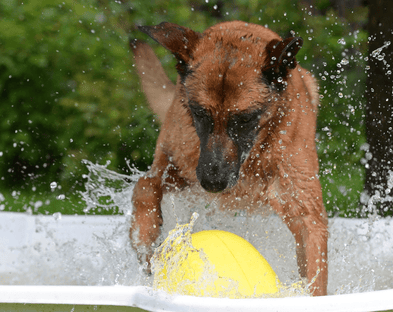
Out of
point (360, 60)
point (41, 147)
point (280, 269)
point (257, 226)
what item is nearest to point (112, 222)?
point (257, 226)

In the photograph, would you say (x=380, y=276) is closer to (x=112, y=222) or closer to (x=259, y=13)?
(x=112, y=222)

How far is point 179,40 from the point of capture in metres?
2.53

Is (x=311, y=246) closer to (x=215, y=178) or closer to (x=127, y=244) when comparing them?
(x=215, y=178)

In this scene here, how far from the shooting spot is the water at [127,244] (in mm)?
2900

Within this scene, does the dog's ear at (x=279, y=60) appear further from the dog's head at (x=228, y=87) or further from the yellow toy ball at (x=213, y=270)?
the yellow toy ball at (x=213, y=270)

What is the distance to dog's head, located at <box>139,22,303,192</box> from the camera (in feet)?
7.56

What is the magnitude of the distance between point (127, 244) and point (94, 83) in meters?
3.37

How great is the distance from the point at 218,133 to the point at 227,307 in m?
1.12

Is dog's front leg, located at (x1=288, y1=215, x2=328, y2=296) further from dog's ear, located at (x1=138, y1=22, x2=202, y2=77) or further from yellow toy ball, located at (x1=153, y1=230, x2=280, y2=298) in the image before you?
dog's ear, located at (x1=138, y1=22, x2=202, y2=77)

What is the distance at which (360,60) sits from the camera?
6031mm

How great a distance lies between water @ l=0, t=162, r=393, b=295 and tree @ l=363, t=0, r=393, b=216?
1.07 metres

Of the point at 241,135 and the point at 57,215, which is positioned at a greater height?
the point at 241,135

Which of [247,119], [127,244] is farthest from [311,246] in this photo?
[127,244]

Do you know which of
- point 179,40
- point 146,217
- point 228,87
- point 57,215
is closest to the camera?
point 228,87
